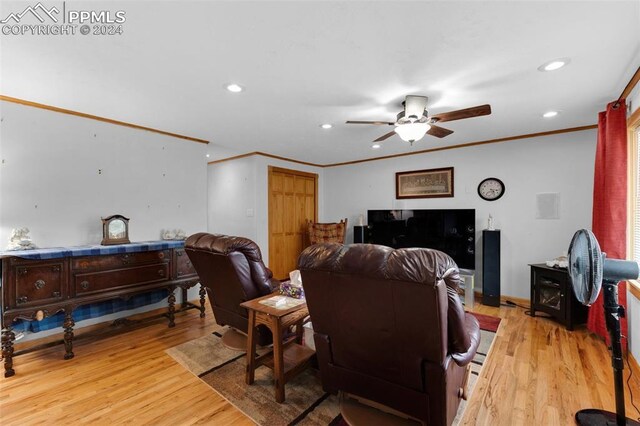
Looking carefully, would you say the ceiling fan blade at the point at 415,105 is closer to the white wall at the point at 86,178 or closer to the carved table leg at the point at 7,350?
the white wall at the point at 86,178

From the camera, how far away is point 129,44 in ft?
5.82

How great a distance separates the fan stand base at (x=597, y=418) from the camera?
1716 millimetres

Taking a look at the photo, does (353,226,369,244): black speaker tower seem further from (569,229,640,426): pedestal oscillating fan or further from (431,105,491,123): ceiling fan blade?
(569,229,640,426): pedestal oscillating fan

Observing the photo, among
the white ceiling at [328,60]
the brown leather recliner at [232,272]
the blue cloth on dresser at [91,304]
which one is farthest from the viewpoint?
the blue cloth on dresser at [91,304]

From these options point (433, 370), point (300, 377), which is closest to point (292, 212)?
point (300, 377)

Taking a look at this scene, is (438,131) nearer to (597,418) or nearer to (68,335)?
(597,418)

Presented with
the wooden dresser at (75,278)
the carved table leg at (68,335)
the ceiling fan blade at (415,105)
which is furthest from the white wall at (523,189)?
the carved table leg at (68,335)

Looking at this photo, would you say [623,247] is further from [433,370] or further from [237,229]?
[237,229]

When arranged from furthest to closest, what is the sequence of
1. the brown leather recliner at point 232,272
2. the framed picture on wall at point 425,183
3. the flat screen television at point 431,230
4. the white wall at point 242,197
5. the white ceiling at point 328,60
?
the white wall at point 242,197
the framed picture on wall at point 425,183
the flat screen television at point 431,230
the brown leather recliner at point 232,272
the white ceiling at point 328,60

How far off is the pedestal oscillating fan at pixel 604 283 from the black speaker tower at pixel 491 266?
2.23m

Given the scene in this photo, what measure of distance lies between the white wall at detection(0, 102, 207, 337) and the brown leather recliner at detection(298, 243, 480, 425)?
2.98m

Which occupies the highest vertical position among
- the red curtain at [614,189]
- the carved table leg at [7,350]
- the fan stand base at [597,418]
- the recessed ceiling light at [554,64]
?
the recessed ceiling light at [554,64]

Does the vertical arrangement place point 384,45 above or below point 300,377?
above

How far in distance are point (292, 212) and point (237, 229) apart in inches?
45.0
